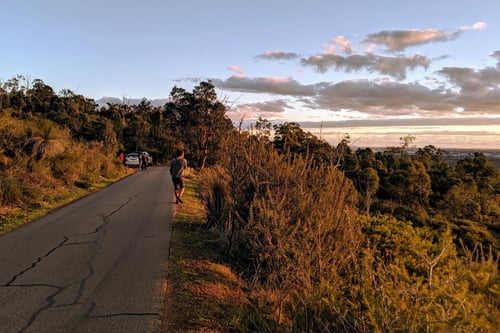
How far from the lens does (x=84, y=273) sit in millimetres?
5910

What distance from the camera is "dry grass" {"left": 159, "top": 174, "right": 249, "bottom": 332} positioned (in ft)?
14.6

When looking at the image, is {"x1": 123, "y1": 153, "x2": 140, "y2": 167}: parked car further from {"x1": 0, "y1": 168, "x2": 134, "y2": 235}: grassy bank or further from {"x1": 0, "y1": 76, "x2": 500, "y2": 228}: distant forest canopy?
{"x1": 0, "y1": 168, "x2": 134, "y2": 235}: grassy bank

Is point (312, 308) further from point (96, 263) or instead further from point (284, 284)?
point (96, 263)

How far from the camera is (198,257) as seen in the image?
711cm

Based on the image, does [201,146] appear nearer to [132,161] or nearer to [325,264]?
[132,161]

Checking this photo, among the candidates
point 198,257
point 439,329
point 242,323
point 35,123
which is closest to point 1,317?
point 242,323

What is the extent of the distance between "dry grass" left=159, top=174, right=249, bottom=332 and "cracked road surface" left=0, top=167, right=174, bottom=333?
0.64 ft

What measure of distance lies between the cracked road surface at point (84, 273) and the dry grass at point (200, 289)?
0.19 m

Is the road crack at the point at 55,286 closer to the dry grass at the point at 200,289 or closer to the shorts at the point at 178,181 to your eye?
the dry grass at the point at 200,289

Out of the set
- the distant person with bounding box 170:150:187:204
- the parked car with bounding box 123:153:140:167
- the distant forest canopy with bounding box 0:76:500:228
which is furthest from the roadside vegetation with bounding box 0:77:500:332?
the parked car with bounding box 123:153:140:167

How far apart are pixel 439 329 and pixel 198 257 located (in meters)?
4.96

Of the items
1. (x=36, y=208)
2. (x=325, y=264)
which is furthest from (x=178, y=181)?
(x=325, y=264)

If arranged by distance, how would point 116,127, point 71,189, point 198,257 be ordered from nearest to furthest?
point 198,257 → point 71,189 → point 116,127

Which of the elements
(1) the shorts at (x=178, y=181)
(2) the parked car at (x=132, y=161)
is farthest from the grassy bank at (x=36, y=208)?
(2) the parked car at (x=132, y=161)
